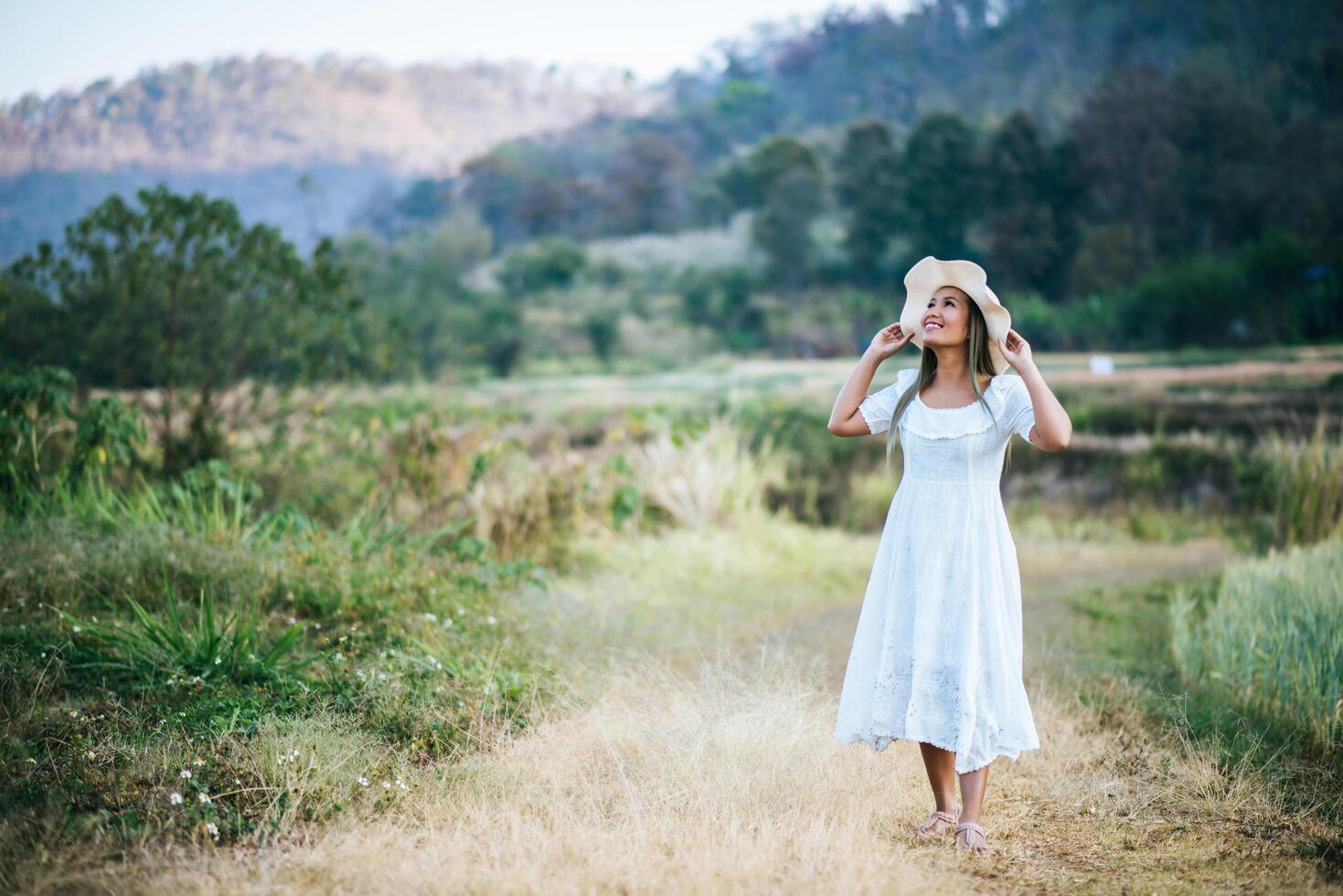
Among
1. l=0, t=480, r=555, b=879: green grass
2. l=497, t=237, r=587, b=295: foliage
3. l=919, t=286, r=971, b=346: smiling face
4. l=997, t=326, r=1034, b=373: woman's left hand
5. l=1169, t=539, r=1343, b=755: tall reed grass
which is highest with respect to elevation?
l=497, t=237, r=587, b=295: foliage

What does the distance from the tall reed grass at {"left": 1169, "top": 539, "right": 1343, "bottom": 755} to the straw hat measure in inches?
82.4

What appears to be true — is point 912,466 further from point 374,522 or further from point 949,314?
point 374,522

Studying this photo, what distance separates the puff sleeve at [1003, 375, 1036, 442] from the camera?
9.24 ft

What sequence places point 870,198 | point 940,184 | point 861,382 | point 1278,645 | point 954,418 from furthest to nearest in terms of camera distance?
point 870,198, point 940,184, point 1278,645, point 861,382, point 954,418

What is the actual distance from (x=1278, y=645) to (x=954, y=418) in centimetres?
240

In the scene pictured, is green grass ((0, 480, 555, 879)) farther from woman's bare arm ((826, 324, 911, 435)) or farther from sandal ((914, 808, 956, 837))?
woman's bare arm ((826, 324, 911, 435))

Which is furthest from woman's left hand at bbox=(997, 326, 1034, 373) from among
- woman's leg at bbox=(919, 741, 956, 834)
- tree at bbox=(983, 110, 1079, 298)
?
tree at bbox=(983, 110, 1079, 298)

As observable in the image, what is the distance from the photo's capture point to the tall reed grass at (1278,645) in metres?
3.95

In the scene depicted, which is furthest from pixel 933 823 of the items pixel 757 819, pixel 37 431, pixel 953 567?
pixel 37 431

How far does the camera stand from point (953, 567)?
2.79 metres

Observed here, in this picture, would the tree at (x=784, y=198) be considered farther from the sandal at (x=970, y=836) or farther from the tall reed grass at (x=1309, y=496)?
the sandal at (x=970, y=836)

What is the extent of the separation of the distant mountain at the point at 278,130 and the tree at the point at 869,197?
27.4 ft

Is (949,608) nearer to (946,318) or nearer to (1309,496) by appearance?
(946,318)

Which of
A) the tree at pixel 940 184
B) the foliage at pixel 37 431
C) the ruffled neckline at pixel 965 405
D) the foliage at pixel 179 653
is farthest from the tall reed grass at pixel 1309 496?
the tree at pixel 940 184
